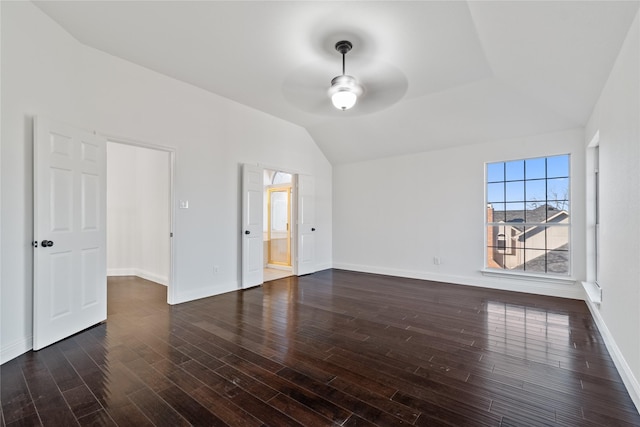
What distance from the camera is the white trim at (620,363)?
1.97 metres

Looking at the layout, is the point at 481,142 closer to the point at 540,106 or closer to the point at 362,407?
the point at 540,106

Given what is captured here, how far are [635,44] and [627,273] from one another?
161cm

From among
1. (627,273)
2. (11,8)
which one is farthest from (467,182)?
(11,8)

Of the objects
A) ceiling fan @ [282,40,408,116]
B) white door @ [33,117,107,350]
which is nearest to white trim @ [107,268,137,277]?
white door @ [33,117,107,350]

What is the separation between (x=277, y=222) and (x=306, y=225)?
135 centimetres

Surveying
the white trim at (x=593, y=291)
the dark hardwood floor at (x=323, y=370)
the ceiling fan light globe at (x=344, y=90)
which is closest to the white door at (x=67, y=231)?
the dark hardwood floor at (x=323, y=370)

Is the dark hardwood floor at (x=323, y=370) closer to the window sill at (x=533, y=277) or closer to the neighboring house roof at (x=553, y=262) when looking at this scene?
the window sill at (x=533, y=277)

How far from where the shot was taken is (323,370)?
7.77 ft

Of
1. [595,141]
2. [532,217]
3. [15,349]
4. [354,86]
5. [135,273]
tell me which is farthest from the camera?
[135,273]

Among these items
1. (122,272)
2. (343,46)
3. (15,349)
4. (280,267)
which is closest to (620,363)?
(343,46)

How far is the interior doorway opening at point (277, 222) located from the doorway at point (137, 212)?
8.15 feet

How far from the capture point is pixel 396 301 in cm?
434

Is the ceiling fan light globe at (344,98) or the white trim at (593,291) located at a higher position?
the ceiling fan light globe at (344,98)

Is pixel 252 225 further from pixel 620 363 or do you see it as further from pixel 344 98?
pixel 620 363
